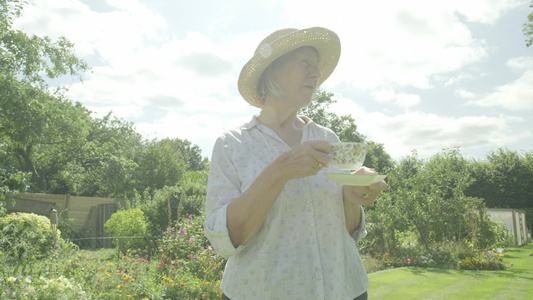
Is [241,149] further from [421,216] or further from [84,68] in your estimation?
[84,68]

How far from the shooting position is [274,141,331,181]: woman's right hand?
1.41 m

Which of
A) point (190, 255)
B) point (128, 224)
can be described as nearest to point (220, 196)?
point (190, 255)

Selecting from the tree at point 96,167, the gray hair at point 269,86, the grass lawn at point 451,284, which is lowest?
the grass lawn at point 451,284

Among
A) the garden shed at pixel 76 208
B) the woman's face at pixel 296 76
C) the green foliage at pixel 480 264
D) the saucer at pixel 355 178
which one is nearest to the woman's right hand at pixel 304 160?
the saucer at pixel 355 178

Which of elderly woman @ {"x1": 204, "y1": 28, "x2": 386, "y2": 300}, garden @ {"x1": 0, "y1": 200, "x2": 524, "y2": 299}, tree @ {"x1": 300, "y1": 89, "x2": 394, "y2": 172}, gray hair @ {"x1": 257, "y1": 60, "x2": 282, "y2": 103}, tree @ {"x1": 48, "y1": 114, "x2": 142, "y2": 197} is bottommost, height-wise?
garden @ {"x1": 0, "y1": 200, "x2": 524, "y2": 299}

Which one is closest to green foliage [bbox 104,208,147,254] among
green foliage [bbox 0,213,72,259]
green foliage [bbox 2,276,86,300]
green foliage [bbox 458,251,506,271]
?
green foliage [bbox 0,213,72,259]

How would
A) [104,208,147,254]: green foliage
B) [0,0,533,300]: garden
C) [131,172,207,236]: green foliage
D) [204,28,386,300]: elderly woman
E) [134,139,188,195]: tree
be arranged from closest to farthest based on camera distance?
[204,28,386,300]: elderly woman < [0,0,533,300]: garden < [104,208,147,254]: green foliage < [131,172,207,236]: green foliage < [134,139,188,195]: tree

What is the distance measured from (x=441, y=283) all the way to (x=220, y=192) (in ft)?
22.6

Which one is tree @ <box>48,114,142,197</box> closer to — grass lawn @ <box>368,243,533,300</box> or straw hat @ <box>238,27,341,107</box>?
grass lawn @ <box>368,243,533,300</box>

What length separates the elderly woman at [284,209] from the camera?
1508 mm

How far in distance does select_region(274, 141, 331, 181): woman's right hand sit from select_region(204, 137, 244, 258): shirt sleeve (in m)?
0.30

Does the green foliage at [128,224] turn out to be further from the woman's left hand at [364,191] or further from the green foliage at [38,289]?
the woman's left hand at [364,191]

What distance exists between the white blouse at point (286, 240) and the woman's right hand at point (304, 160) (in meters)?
0.24

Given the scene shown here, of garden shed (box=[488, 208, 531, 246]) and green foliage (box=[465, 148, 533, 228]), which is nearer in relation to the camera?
garden shed (box=[488, 208, 531, 246])
